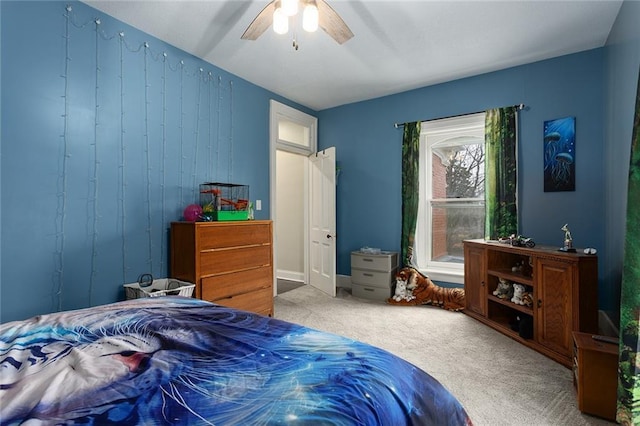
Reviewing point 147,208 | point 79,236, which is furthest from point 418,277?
point 79,236

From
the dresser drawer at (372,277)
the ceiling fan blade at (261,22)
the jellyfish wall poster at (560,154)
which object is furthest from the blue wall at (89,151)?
the jellyfish wall poster at (560,154)

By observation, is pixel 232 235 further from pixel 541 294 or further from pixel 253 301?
pixel 541 294

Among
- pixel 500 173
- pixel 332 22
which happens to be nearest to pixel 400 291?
pixel 500 173

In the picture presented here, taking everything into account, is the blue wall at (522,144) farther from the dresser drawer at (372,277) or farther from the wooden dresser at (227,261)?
the wooden dresser at (227,261)

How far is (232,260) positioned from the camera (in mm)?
2895

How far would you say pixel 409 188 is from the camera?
4.12 m

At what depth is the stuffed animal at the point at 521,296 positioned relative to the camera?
279 centimetres

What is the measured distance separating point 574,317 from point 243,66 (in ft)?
12.6

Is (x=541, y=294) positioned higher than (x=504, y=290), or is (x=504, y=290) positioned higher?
(x=541, y=294)

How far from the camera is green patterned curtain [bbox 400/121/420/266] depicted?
4.09 metres

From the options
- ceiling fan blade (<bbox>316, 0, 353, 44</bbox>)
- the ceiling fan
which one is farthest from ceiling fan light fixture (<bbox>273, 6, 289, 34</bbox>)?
ceiling fan blade (<bbox>316, 0, 353, 44</bbox>)

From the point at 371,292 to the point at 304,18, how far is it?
324 cm

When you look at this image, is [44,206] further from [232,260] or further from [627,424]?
[627,424]

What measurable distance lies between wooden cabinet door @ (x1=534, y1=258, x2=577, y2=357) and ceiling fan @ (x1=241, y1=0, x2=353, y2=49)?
239 centimetres
